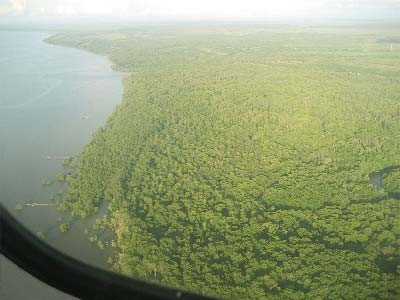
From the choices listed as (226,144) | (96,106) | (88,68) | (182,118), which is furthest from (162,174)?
(88,68)

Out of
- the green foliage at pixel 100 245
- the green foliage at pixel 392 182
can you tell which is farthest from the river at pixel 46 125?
the green foliage at pixel 392 182

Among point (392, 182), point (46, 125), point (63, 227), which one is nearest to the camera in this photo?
point (63, 227)

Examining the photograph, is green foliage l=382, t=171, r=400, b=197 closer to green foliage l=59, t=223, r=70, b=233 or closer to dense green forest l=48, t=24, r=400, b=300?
dense green forest l=48, t=24, r=400, b=300

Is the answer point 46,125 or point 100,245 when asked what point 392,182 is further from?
point 46,125

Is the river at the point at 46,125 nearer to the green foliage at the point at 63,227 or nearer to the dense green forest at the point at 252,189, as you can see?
the green foliage at the point at 63,227

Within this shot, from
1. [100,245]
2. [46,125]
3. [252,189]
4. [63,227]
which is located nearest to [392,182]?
[252,189]

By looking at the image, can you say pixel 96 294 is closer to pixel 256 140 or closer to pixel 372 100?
pixel 256 140
